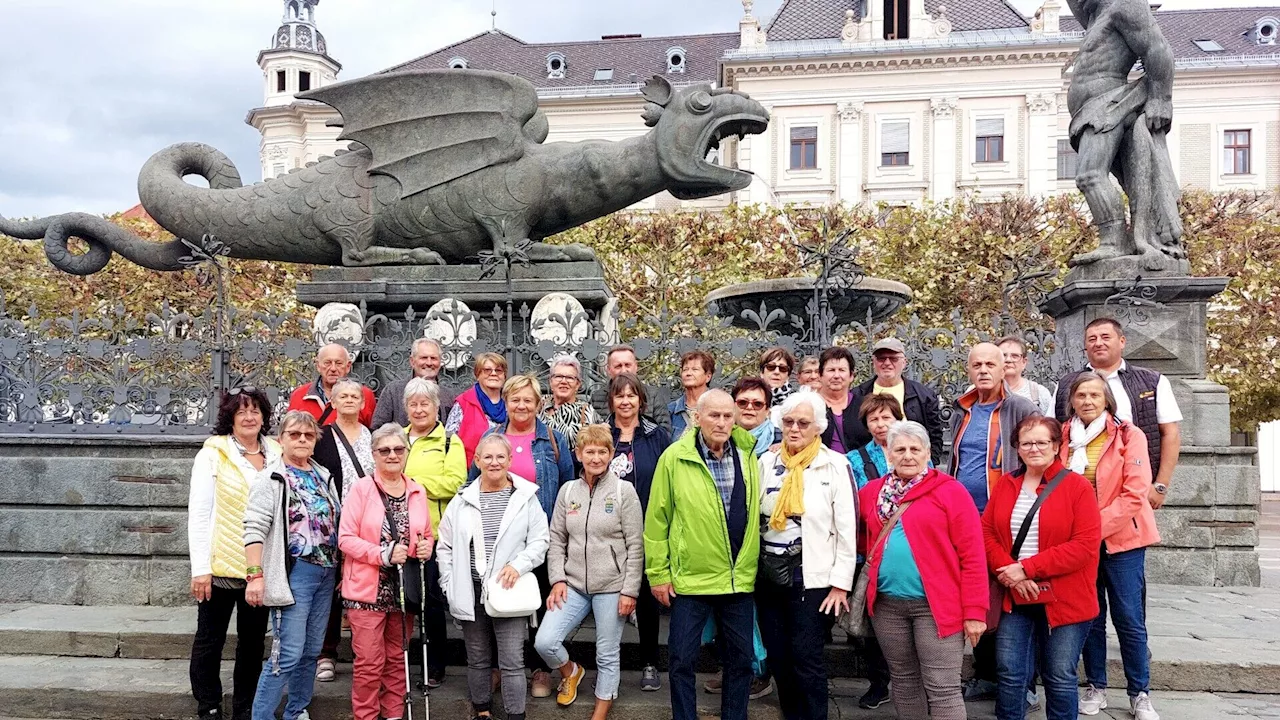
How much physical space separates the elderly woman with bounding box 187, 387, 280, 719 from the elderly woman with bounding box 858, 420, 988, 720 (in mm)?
2870

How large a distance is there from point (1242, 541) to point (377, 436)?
21.6ft

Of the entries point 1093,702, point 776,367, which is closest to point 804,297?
point 776,367

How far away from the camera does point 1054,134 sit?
3200 centimetres

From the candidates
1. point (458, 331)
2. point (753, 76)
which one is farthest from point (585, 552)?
point (753, 76)

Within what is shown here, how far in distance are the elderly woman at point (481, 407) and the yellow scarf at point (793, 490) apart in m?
1.62

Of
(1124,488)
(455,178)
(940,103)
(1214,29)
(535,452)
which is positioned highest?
(1214,29)

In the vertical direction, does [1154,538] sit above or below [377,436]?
below

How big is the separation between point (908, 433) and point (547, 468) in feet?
→ 5.90

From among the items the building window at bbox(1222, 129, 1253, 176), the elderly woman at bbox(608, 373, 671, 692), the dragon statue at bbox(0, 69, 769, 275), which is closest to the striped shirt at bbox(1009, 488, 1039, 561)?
the elderly woman at bbox(608, 373, 671, 692)

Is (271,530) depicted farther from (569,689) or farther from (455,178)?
(455,178)

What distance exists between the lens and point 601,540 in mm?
4426

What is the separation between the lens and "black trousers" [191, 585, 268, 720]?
440 cm

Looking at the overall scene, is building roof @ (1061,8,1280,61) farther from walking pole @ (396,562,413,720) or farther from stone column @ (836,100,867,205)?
walking pole @ (396,562,413,720)

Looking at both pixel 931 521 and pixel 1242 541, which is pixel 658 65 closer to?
pixel 1242 541
